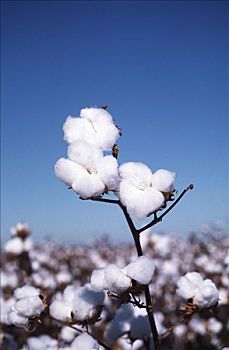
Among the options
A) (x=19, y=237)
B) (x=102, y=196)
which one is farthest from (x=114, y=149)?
(x=19, y=237)

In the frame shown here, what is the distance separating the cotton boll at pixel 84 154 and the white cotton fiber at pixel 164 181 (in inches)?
6.6

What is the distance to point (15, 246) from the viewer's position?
4332mm

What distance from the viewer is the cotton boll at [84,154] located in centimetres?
137

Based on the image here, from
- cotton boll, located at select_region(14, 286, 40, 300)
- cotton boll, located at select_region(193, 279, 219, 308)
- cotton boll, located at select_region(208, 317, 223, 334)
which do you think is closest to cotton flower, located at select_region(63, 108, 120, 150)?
cotton boll, located at select_region(193, 279, 219, 308)

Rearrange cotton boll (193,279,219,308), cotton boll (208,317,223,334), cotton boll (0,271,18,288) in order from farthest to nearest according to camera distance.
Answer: cotton boll (208,317,223,334) → cotton boll (0,271,18,288) → cotton boll (193,279,219,308)

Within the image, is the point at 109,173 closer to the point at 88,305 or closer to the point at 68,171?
the point at 68,171

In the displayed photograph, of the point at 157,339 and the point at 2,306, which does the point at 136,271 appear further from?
the point at 2,306

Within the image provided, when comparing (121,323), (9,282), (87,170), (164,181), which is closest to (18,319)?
(121,323)

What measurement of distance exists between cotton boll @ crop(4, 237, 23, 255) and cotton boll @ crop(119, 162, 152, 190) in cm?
309

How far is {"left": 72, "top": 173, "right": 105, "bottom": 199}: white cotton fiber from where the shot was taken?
1323 mm

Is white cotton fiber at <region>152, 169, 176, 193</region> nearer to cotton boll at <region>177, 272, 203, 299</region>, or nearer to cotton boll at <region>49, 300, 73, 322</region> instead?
cotton boll at <region>177, 272, 203, 299</region>

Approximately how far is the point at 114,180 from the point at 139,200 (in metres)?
0.09

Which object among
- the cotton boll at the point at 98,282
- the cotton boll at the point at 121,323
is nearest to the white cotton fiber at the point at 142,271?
the cotton boll at the point at 98,282

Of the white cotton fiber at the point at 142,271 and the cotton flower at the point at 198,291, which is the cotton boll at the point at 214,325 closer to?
the cotton flower at the point at 198,291
